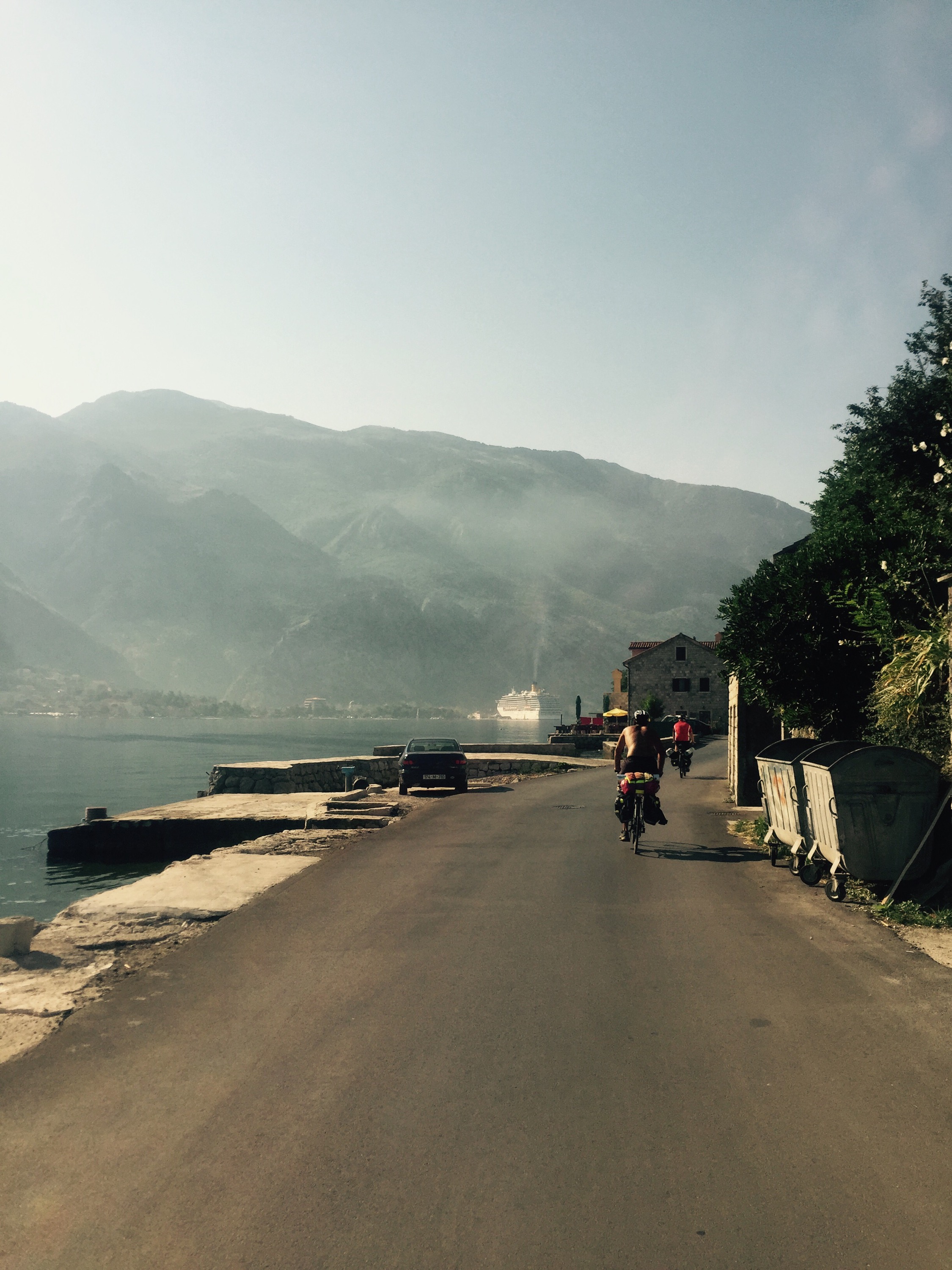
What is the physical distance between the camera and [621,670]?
301ft

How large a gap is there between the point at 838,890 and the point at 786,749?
3.18 metres

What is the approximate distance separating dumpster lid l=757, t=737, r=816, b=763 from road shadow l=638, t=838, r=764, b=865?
1479mm

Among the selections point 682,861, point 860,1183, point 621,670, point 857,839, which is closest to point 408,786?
point 682,861

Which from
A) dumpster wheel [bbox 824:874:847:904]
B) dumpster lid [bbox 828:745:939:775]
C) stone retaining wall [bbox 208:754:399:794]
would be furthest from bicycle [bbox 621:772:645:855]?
stone retaining wall [bbox 208:754:399:794]

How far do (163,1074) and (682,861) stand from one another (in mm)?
9051

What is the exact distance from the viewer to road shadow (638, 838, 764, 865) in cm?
1304

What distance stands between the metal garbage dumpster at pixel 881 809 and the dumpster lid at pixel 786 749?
8.83 feet

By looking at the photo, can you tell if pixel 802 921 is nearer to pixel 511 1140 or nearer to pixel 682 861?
pixel 682 861

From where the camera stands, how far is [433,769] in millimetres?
25266

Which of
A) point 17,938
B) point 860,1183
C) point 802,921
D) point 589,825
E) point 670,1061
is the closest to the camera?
point 860,1183

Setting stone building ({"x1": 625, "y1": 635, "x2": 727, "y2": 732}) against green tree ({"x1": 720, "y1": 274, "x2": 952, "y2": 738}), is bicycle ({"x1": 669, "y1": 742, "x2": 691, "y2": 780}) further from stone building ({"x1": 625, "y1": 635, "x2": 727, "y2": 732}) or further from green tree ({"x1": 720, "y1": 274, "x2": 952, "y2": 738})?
stone building ({"x1": 625, "y1": 635, "x2": 727, "y2": 732})

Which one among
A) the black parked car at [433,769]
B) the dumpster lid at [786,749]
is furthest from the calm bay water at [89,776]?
the dumpster lid at [786,749]

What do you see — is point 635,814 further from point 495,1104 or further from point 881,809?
point 495,1104

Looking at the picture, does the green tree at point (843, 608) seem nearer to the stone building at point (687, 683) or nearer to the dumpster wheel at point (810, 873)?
the dumpster wheel at point (810, 873)
